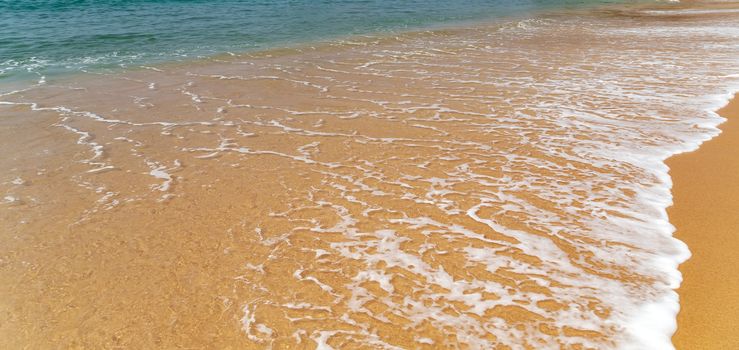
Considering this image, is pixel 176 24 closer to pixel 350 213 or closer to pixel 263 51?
pixel 263 51

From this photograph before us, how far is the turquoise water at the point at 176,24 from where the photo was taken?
14.3m

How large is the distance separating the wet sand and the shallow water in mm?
140

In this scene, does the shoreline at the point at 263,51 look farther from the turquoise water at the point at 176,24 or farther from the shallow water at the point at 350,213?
the shallow water at the point at 350,213

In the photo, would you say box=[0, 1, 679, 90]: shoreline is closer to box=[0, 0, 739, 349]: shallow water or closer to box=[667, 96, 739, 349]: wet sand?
box=[0, 0, 739, 349]: shallow water

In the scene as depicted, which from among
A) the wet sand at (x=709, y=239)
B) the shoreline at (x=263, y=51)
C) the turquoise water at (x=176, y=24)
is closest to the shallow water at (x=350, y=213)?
the wet sand at (x=709, y=239)

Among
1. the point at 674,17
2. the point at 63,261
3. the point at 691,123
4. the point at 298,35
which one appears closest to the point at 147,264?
the point at 63,261

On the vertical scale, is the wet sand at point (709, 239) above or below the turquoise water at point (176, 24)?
below

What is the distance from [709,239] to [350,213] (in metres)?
3.00

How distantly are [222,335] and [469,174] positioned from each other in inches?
129

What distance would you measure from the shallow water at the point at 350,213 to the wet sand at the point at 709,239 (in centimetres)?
14

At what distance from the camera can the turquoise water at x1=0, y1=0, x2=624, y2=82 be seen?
14.3 m

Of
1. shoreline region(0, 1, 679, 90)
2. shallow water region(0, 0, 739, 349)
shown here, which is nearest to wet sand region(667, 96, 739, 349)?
shallow water region(0, 0, 739, 349)

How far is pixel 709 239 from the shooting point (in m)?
4.39

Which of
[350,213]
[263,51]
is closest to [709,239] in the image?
[350,213]
